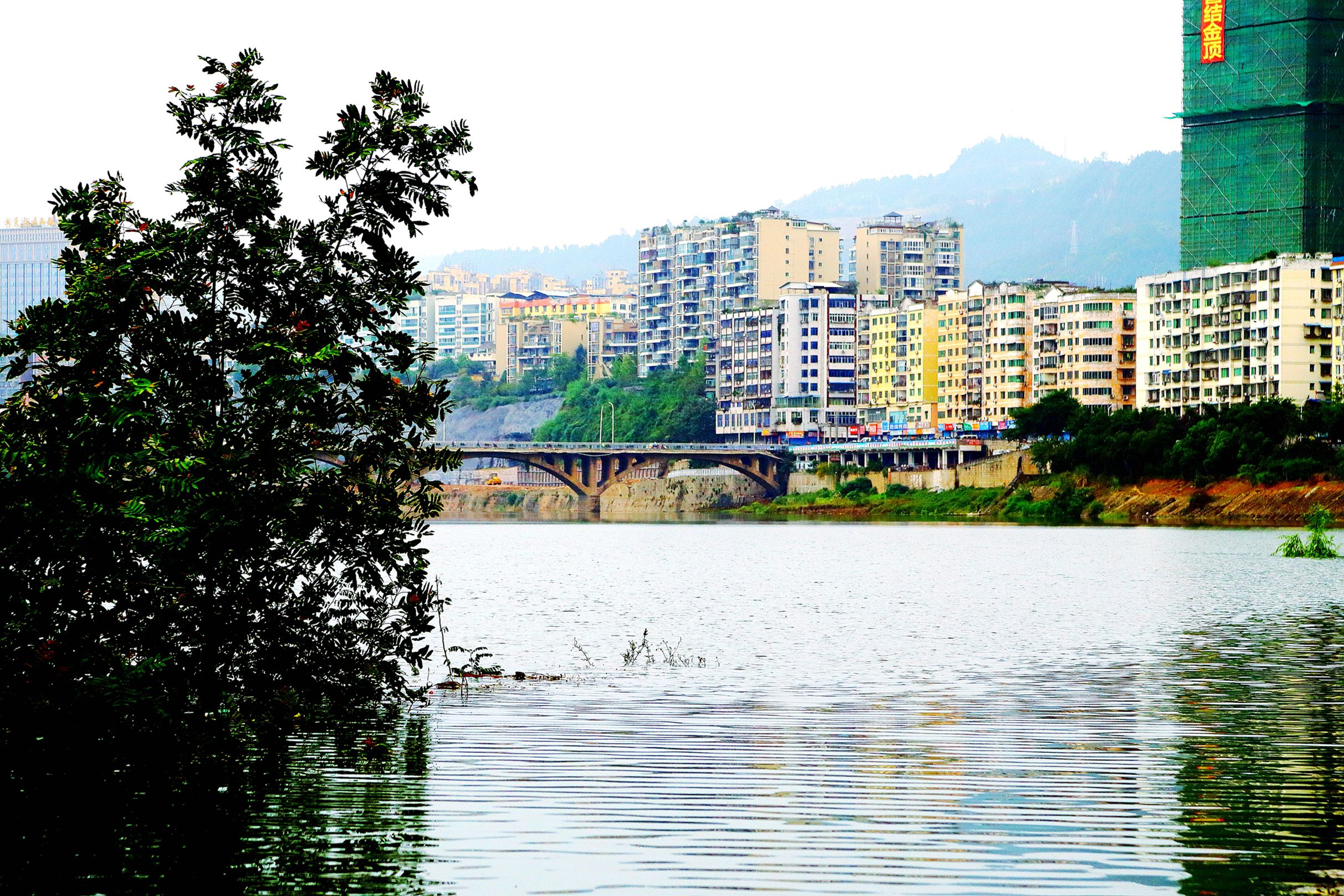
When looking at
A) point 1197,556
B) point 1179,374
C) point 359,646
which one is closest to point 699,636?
point 359,646

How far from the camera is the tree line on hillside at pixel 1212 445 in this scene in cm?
14138

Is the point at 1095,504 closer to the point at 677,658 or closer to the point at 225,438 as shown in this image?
the point at 677,658

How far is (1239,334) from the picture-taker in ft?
570

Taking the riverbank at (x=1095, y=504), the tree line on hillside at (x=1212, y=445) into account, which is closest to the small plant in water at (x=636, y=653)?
the riverbank at (x=1095, y=504)

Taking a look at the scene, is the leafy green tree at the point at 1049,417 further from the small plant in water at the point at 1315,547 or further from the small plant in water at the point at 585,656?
the small plant in water at the point at 585,656

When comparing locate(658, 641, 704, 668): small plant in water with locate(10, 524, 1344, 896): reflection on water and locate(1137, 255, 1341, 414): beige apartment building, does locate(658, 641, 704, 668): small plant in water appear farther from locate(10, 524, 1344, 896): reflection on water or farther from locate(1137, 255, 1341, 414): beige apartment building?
locate(1137, 255, 1341, 414): beige apartment building

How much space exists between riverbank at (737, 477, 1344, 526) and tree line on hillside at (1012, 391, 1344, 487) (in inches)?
51.5

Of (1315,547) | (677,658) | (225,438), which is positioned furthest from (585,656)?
(1315,547)

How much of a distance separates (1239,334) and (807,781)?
16188 cm

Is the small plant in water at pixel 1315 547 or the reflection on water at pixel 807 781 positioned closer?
the reflection on water at pixel 807 781

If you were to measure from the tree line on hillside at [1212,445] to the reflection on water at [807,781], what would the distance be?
101433mm

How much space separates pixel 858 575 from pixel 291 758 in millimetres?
56176

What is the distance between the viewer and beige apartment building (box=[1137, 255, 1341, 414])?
16638 cm

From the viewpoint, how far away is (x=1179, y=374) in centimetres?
18212
